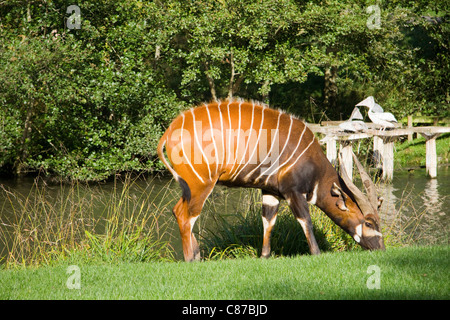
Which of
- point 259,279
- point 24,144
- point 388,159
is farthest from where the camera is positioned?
point 388,159

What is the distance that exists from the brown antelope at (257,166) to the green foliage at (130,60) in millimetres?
8035

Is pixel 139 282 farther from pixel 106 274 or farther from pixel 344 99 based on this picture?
pixel 344 99

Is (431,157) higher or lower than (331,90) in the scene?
lower

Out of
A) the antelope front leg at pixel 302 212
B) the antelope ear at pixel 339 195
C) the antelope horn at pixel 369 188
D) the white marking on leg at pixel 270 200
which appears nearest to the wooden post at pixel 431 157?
the antelope horn at pixel 369 188

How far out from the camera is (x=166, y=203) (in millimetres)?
12844

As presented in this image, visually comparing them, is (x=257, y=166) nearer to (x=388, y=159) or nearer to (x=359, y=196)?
(x=359, y=196)

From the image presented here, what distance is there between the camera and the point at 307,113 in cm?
2289

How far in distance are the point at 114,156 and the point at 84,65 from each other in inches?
108

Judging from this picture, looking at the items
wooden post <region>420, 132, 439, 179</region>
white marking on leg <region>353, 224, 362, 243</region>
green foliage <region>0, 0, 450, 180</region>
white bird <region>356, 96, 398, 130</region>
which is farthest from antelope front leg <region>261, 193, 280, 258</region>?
wooden post <region>420, 132, 439, 179</region>

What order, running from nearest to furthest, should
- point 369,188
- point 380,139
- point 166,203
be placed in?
1. point 369,188
2. point 166,203
3. point 380,139

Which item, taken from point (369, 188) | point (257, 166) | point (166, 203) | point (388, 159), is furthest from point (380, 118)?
point (257, 166)

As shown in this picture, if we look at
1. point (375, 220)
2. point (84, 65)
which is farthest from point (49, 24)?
point (375, 220)

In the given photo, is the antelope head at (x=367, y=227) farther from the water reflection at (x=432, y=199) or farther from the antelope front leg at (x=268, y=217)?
the water reflection at (x=432, y=199)

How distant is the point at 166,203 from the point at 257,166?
273 inches
